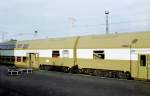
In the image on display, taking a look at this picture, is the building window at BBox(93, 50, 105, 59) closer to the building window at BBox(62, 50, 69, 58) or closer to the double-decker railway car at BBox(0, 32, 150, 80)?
the double-decker railway car at BBox(0, 32, 150, 80)

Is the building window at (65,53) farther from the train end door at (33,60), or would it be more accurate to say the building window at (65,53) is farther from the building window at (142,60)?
the building window at (142,60)

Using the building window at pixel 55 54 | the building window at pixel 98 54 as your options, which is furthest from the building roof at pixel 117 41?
the building window at pixel 55 54

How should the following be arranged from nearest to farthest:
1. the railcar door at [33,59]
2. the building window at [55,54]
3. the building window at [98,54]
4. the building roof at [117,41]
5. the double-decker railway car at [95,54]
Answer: the double-decker railway car at [95,54] < the building roof at [117,41] < the building window at [98,54] < the building window at [55,54] < the railcar door at [33,59]

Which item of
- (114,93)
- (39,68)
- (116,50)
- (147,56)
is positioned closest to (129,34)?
(116,50)

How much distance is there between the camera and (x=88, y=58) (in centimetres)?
3378

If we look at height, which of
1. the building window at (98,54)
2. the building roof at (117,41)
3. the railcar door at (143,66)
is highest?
the building roof at (117,41)

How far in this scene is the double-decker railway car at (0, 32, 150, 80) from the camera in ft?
91.1

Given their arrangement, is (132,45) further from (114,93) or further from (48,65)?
(48,65)

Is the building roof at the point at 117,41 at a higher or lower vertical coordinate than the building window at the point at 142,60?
higher

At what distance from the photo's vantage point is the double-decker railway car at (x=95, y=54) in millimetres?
27766

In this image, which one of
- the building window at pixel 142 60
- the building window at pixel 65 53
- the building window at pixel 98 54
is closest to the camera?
the building window at pixel 142 60

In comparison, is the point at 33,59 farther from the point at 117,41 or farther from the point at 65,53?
the point at 117,41

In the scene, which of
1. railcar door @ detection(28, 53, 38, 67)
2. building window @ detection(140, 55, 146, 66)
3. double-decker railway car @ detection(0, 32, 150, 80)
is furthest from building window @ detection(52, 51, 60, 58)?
building window @ detection(140, 55, 146, 66)

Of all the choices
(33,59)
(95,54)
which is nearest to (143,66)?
(95,54)
